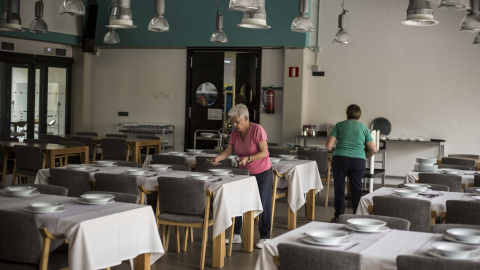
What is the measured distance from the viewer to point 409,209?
17.1 ft

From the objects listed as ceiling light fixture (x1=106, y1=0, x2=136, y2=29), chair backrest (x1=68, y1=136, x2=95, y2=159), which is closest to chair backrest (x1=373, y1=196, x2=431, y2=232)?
ceiling light fixture (x1=106, y1=0, x2=136, y2=29)

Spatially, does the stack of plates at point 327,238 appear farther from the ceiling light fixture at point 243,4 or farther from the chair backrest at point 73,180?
the ceiling light fixture at point 243,4

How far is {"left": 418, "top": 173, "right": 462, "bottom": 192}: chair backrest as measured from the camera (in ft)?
22.7

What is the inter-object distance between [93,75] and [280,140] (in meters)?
4.80

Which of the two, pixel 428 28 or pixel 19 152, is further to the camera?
pixel 428 28

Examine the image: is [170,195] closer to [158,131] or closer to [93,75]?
[158,131]

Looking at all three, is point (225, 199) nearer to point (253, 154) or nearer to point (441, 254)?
point (253, 154)

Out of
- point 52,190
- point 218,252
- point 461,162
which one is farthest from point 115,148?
point 52,190

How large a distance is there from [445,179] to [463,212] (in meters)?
1.91

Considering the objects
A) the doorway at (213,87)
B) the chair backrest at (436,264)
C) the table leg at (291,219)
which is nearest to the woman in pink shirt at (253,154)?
the table leg at (291,219)

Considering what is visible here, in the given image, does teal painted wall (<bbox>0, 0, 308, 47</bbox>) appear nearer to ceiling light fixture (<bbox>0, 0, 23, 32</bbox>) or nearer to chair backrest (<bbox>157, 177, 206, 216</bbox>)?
ceiling light fixture (<bbox>0, 0, 23, 32</bbox>)

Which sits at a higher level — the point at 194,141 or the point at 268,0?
the point at 268,0

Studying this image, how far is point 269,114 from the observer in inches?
542

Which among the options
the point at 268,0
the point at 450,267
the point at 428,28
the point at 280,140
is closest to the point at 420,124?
the point at 428,28
